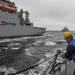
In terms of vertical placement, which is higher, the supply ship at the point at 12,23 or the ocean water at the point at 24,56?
the supply ship at the point at 12,23

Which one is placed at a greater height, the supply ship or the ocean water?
the supply ship

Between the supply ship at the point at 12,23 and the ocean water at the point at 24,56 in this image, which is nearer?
the ocean water at the point at 24,56

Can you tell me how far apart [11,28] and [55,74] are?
130 ft

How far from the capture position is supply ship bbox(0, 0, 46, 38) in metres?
42.0

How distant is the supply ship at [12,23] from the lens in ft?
138

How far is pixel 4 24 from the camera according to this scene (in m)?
41.2

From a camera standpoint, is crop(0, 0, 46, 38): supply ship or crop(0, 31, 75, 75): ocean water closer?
crop(0, 31, 75, 75): ocean water

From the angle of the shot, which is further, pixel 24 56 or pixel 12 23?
pixel 12 23

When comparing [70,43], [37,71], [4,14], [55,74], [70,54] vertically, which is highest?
[4,14]

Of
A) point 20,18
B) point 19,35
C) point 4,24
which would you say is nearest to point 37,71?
point 4,24

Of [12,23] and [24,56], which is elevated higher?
[12,23]

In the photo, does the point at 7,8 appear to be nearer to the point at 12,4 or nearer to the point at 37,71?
the point at 12,4

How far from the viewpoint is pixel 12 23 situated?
46906mm

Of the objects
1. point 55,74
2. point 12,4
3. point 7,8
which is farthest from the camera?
point 12,4
